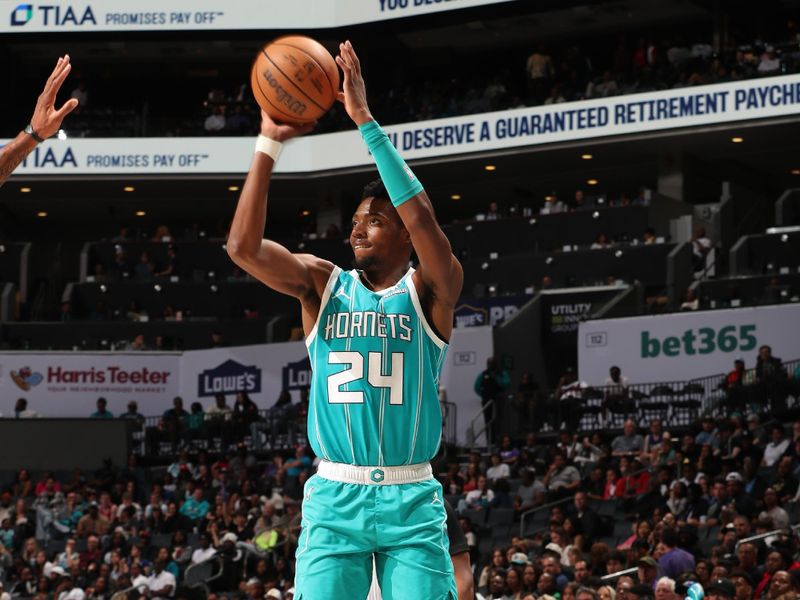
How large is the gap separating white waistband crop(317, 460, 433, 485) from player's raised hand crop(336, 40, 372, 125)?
1.45 m

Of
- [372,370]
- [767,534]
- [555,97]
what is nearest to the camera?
[372,370]

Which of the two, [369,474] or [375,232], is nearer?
[369,474]

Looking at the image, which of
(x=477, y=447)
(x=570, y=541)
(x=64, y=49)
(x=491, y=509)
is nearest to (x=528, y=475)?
(x=491, y=509)

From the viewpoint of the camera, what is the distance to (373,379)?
6.07 meters

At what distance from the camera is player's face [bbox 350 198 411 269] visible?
6184mm

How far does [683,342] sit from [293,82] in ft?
72.9

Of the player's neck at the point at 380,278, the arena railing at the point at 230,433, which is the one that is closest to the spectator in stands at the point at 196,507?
the arena railing at the point at 230,433

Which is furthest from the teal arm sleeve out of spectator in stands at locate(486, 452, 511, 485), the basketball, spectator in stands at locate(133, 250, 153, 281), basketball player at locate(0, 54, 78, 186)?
spectator in stands at locate(133, 250, 153, 281)

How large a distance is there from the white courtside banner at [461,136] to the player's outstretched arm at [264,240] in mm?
26865

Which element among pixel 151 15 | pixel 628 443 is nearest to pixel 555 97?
pixel 151 15

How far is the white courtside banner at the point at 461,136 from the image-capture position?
3209 centimetres

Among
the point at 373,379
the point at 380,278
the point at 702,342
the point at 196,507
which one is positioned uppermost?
the point at 702,342

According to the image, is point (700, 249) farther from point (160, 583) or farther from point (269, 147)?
→ point (269, 147)

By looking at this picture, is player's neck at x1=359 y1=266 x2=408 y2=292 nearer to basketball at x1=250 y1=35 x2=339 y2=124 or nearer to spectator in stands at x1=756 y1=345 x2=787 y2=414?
basketball at x1=250 y1=35 x2=339 y2=124
